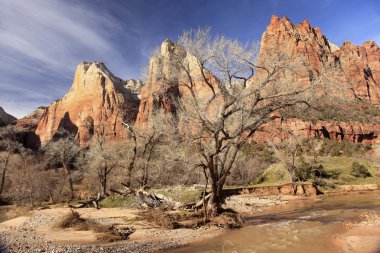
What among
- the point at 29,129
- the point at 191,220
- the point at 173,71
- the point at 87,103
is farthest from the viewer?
the point at 29,129

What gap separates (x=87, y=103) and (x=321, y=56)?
7394cm

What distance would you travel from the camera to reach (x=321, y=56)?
3226 inches

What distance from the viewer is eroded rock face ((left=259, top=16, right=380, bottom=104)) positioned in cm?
1659

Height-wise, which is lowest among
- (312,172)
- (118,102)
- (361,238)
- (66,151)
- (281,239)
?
(281,239)

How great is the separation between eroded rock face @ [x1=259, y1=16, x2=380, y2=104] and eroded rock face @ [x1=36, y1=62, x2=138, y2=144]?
5089cm

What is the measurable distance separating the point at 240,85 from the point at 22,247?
12451 millimetres

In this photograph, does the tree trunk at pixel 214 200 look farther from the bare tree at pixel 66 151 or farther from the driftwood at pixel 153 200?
the bare tree at pixel 66 151

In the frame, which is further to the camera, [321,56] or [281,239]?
[321,56]

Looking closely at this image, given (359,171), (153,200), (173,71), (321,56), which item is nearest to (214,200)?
(173,71)

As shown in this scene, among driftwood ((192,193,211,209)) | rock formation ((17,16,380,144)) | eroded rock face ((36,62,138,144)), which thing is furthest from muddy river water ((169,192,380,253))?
eroded rock face ((36,62,138,144))

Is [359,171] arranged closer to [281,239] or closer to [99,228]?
[281,239]

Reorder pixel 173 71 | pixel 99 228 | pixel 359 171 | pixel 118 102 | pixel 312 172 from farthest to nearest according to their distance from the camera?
1. pixel 118 102
2. pixel 359 171
3. pixel 312 172
4. pixel 173 71
5. pixel 99 228

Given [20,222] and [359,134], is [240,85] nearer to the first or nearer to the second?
[20,222]

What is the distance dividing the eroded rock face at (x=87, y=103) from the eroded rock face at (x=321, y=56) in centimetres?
5089
